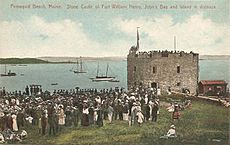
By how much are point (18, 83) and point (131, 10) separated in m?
0.68

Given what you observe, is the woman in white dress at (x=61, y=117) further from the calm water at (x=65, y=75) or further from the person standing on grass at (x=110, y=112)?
the person standing on grass at (x=110, y=112)

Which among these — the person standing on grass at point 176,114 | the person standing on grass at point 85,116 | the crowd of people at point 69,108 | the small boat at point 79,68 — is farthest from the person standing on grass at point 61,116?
the person standing on grass at point 176,114

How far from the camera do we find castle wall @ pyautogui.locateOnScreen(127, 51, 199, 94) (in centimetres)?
239

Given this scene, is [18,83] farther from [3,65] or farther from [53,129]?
[53,129]

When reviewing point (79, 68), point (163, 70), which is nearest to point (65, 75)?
point (79, 68)

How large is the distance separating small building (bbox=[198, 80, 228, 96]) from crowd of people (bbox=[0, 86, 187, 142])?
0.56 feet

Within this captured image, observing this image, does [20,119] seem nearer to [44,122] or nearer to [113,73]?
[44,122]

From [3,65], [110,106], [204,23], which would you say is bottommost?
[110,106]

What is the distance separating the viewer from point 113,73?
7.91 feet

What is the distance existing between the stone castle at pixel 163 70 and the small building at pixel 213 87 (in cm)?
3

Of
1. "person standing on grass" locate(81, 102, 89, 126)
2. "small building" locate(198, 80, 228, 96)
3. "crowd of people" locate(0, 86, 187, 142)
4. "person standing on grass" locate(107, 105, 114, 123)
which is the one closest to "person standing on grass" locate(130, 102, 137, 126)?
"crowd of people" locate(0, 86, 187, 142)

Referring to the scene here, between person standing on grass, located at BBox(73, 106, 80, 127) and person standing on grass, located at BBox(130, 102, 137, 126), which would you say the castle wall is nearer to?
person standing on grass, located at BBox(130, 102, 137, 126)

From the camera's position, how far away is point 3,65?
2.45 m

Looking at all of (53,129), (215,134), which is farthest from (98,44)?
(215,134)
